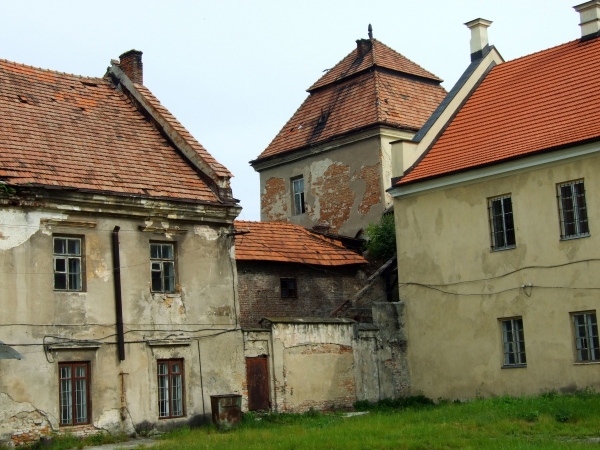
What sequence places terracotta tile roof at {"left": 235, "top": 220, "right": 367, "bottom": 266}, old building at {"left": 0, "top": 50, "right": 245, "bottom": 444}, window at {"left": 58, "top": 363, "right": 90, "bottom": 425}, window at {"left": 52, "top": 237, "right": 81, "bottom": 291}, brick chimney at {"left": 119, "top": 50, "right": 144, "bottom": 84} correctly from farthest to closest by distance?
terracotta tile roof at {"left": 235, "top": 220, "right": 367, "bottom": 266} < brick chimney at {"left": 119, "top": 50, "right": 144, "bottom": 84} < window at {"left": 52, "top": 237, "right": 81, "bottom": 291} < window at {"left": 58, "top": 363, "right": 90, "bottom": 425} < old building at {"left": 0, "top": 50, "right": 245, "bottom": 444}

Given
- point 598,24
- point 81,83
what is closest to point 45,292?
point 81,83

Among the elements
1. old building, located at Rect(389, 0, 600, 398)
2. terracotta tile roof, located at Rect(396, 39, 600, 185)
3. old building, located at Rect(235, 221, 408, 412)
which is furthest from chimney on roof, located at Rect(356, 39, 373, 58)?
old building, located at Rect(235, 221, 408, 412)

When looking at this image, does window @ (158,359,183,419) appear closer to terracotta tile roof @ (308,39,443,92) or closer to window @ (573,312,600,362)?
window @ (573,312,600,362)

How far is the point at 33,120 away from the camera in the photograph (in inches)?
884

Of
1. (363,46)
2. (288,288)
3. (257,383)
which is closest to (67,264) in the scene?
→ (257,383)

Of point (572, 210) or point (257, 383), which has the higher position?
point (572, 210)

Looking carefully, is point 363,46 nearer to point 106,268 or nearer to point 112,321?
point 106,268

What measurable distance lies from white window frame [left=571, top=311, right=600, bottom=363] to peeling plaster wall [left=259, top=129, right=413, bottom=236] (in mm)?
10191

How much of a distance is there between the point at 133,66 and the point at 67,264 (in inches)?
313

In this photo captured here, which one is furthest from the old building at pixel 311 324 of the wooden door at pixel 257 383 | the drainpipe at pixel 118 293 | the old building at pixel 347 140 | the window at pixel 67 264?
the window at pixel 67 264

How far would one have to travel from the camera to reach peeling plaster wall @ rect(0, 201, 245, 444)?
761 inches

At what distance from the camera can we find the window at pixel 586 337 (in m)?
21.7

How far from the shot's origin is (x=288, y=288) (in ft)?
90.3

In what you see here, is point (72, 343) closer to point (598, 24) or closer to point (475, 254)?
point (475, 254)
